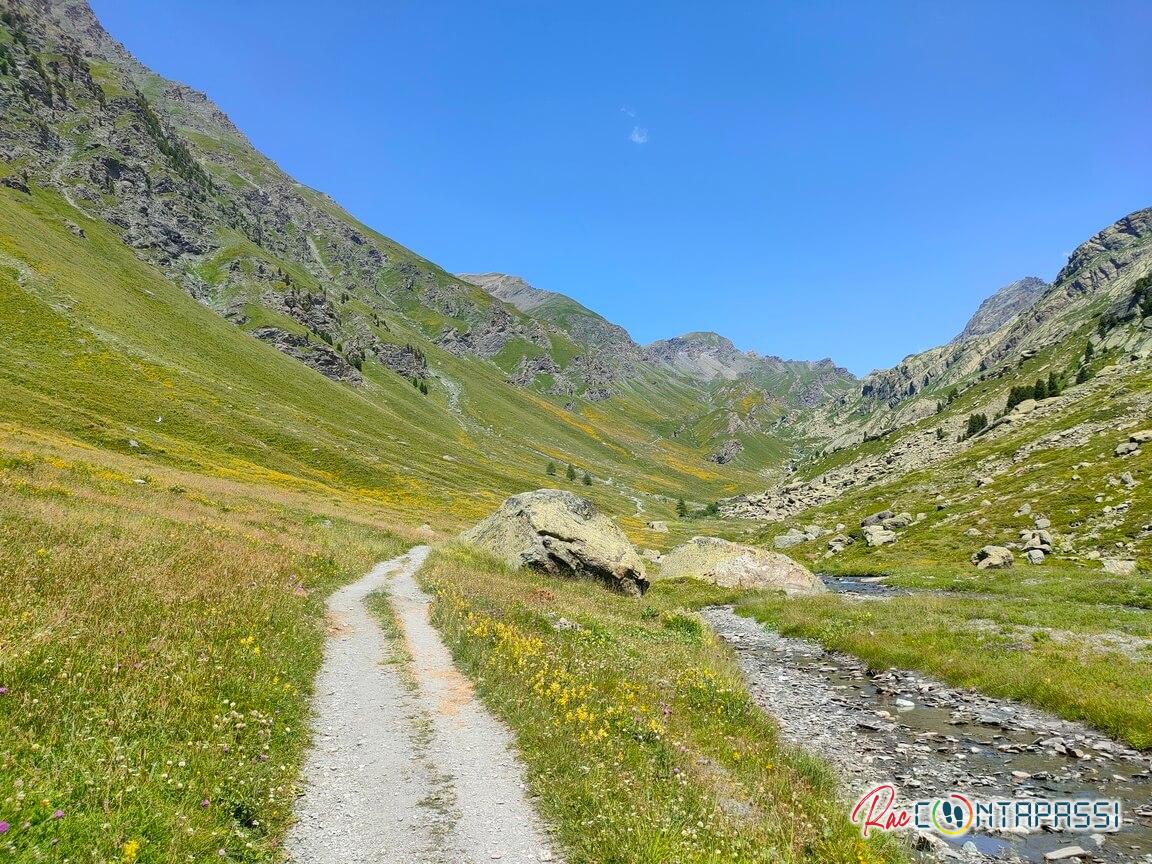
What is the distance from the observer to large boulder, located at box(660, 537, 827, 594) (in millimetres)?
48906

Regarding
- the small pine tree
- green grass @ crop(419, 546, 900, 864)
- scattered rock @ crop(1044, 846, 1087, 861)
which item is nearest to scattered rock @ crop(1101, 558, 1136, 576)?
green grass @ crop(419, 546, 900, 864)

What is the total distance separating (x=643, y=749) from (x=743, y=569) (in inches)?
1646

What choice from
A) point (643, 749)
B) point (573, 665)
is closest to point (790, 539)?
point (573, 665)

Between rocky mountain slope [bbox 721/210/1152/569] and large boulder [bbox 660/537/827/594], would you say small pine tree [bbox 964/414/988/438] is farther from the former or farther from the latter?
large boulder [bbox 660/537/827/594]

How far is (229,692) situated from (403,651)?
7545 millimetres

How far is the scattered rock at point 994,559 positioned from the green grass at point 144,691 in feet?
188

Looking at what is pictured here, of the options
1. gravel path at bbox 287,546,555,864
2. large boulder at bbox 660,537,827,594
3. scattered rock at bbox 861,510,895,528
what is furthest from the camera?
scattered rock at bbox 861,510,895,528

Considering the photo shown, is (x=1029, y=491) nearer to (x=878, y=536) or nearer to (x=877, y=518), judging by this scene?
(x=878, y=536)

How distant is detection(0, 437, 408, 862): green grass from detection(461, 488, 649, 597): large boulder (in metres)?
19.8

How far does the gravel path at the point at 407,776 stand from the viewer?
7.92m

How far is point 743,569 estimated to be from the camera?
165ft

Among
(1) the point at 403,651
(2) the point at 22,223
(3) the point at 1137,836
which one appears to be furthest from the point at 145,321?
(3) the point at 1137,836

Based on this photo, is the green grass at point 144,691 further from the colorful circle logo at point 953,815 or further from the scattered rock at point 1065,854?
the scattered rock at point 1065,854

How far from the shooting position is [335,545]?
119ft
